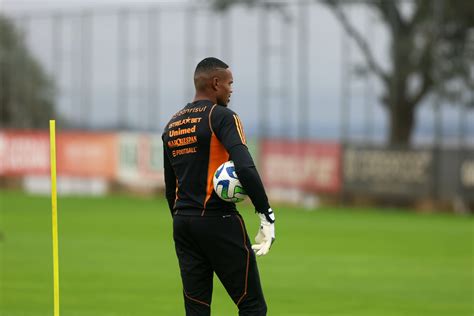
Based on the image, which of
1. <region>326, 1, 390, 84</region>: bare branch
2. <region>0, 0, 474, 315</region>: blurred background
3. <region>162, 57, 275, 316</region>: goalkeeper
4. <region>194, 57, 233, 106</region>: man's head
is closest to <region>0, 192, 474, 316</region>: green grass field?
<region>0, 0, 474, 315</region>: blurred background

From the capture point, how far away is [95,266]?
1616 centimetres

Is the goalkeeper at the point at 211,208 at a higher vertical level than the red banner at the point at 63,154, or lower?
higher

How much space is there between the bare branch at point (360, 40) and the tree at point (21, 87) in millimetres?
13147

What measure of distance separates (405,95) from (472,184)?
569cm

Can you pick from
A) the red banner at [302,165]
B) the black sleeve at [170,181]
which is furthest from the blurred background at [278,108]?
the black sleeve at [170,181]

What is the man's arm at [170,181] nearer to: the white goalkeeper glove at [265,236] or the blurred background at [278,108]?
the white goalkeeper glove at [265,236]

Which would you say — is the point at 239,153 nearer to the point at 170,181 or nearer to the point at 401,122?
the point at 170,181

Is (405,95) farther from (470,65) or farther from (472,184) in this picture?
(472,184)

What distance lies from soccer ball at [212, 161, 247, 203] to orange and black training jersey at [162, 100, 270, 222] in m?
0.07

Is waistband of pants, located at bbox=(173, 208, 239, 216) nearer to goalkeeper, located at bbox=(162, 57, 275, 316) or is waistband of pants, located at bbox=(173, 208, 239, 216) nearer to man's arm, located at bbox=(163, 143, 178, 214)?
goalkeeper, located at bbox=(162, 57, 275, 316)

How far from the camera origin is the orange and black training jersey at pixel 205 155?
24.3 ft

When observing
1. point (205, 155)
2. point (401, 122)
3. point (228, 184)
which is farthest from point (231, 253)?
point (401, 122)

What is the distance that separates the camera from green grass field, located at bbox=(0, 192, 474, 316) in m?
12.4

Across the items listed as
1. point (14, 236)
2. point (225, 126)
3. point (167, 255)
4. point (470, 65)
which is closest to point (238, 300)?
point (225, 126)
